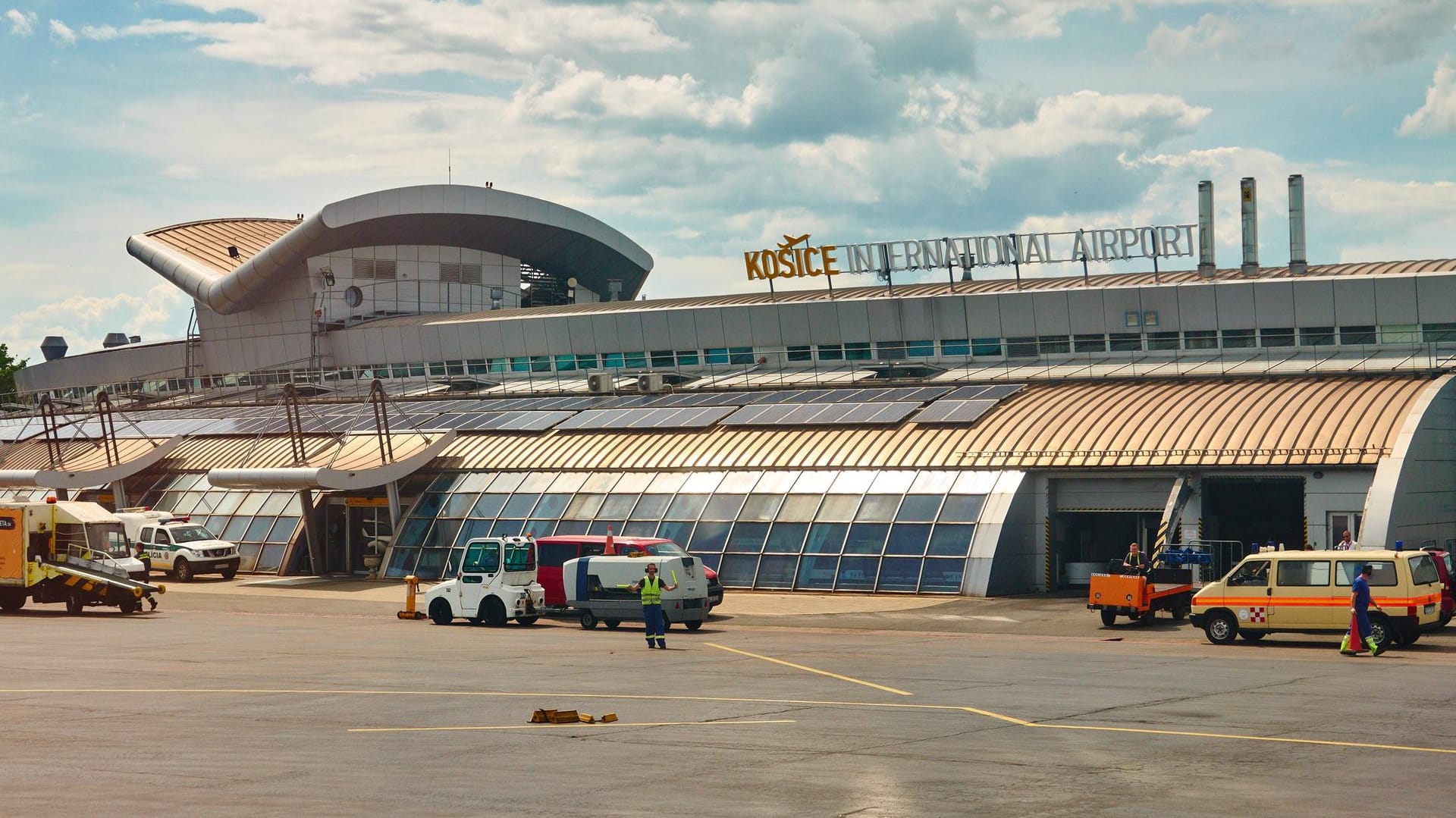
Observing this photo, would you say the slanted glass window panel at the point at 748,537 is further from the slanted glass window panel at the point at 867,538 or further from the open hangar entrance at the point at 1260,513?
the open hangar entrance at the point at 1260,513

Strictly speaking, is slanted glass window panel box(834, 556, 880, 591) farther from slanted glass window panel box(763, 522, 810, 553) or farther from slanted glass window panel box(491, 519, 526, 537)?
slanted glass window panel box(491, 519, 526, 537)

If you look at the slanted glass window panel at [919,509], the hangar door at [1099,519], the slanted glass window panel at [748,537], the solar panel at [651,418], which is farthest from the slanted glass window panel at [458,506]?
the hangar door at [1099,519]

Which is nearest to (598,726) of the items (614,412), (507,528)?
(507,528)

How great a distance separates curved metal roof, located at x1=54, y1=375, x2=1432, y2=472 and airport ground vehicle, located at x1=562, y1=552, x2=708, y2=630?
43.0 feet

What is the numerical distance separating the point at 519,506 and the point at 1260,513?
26.8 metres

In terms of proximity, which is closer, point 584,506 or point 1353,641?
point 1353,641

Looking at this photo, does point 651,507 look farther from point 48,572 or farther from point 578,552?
point 48,572

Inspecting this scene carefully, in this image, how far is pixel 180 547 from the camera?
5834 cm

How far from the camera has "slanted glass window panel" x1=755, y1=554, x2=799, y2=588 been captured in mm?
48188

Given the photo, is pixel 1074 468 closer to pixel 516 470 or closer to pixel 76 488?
pixel 516 470

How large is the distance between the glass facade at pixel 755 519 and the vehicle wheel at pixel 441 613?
10.4 metres

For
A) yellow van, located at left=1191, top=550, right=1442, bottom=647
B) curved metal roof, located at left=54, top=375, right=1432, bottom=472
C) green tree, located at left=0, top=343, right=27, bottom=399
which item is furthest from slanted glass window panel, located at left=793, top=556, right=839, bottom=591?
green tree, located at left=0, top=343, right=27, bottom=399

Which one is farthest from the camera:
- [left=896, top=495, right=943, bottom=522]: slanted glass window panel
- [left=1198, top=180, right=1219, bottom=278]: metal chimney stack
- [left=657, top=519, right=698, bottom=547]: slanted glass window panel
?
[left=1198, top=180, right=1219, bottom=278]: metal chimney stack

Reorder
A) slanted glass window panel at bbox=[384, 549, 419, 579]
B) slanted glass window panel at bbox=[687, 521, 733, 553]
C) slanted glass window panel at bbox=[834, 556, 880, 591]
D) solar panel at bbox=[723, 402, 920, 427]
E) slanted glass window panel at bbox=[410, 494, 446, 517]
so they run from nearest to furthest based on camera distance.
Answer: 1. slanted glass window panel at bbox=[834, 556, 880, 591]
2. slanted glass window panel at bbox=[687, 521, 733, 553]
3. solar panel at bbox=[723, 402, 920, 427]
4. slanted glass window panel at bbox=[384, 549, 419, 579]
5. slanted glass window panel at bbox=[410, 494, 446, 517]
